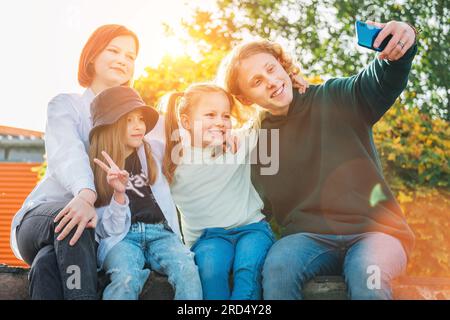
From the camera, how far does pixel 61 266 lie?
81.6 inches

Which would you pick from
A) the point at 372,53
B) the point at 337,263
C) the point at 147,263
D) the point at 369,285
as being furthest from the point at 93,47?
the point at 372,53

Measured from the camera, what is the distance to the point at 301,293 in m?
2.20

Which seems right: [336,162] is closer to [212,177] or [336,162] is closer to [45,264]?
[212,177]

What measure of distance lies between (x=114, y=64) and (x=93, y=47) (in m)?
0.14

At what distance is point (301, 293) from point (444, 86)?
23.3 feet

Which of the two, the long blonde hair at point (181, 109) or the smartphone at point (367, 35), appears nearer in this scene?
the smartphone at point (367, 35)

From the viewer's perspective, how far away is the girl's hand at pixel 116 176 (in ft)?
7.55

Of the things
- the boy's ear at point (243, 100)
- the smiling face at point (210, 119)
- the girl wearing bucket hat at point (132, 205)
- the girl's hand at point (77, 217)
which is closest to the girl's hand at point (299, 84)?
the boy's ear at point (243, 100)

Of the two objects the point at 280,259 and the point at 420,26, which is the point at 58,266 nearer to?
the point at 280,259

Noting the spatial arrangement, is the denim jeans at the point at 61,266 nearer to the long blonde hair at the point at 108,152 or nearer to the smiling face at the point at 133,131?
the long blonde hair at the point at 108,152

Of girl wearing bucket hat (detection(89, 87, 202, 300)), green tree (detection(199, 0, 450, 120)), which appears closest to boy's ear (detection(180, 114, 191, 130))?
girl wearing bucket hat (detection(89, 87, 202, 300))

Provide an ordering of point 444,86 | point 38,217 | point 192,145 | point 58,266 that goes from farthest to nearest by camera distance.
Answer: point 444,86 < point 192,145 < point 38,217 < point 58,266

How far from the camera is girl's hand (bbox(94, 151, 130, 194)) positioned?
2.30 m

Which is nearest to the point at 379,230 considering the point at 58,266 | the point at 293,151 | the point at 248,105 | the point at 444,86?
the point at 293,151
